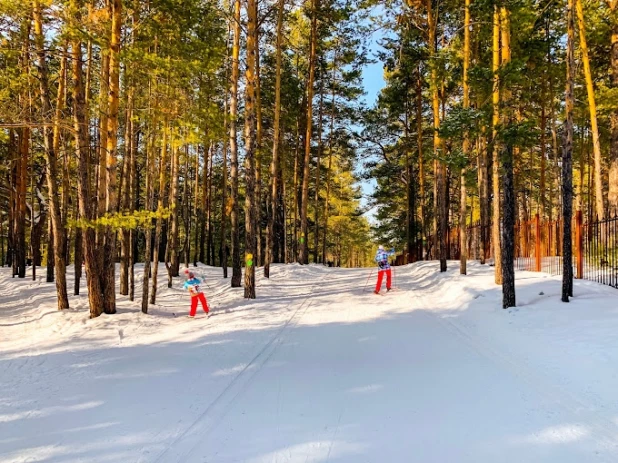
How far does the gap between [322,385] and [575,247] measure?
33.6ft

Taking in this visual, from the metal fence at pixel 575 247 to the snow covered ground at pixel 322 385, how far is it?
Result: 3.84 ft

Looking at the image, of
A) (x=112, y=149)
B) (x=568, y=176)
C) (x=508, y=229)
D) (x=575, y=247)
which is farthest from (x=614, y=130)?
(x=112, y=149)

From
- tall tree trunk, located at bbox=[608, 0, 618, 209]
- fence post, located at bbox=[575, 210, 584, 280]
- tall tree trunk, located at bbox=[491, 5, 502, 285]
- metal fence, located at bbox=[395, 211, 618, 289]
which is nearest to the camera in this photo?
tall tree trunk, located at bbox=[491, 5, 502, 285]

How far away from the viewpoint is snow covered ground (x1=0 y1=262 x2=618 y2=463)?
362cm

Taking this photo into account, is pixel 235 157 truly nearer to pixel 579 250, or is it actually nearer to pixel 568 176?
pixel 568 176

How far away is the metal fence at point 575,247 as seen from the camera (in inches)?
398

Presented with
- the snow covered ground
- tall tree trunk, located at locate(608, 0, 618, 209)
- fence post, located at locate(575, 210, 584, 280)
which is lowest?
the snow covered ground

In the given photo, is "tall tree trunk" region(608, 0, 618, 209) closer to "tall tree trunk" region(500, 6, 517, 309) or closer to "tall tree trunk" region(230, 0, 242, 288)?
"tall tree trunk" region(500, 6, 517, 309)

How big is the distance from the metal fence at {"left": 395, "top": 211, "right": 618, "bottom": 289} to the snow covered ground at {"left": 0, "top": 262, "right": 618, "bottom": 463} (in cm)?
117

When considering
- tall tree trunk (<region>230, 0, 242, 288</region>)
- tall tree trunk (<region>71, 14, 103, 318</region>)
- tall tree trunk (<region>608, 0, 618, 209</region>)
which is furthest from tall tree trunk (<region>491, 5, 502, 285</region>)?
tall tree trunk (<region>71, 14, 103, 318</region>)

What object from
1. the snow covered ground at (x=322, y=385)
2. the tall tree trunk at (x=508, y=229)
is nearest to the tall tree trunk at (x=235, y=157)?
the snow covered ground at (x=322, y=385)

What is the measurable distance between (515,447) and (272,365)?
11.0 ft

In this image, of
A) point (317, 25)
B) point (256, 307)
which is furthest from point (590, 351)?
point (317, 25)

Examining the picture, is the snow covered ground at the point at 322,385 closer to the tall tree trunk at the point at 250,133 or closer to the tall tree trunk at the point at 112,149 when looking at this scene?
the tall tree trunk at the point at 112,149
